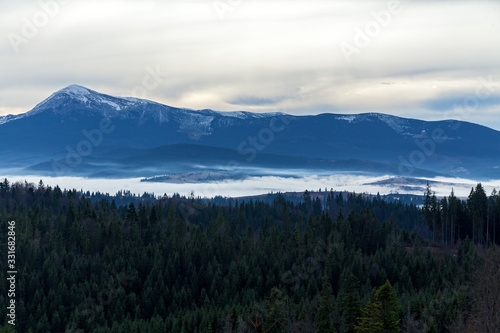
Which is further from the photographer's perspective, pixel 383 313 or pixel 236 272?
pixel 236 272

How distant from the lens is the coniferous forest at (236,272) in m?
99.6

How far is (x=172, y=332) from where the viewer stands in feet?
338

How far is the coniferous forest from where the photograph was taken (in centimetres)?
9962

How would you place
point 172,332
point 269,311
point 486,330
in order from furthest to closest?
point 172,332 < point 269,311 < point 486,330

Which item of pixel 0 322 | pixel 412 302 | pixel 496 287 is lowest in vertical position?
pixel 0 322

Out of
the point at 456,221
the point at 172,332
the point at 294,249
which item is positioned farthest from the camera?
the point at 456,221

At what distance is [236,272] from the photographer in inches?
5605

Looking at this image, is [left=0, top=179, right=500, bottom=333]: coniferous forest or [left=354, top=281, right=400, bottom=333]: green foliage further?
[left=0, top=179, right=500, bottom=333]: coniferous forest

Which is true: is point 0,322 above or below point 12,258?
below

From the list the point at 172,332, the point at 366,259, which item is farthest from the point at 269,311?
the point at 366,259

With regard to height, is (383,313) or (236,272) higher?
(383,313)

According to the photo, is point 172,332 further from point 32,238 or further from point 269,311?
point 32,238

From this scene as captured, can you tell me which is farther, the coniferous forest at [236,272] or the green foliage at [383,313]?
the coniferous forest at [236,272]

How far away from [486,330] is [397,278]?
74.4 metres
